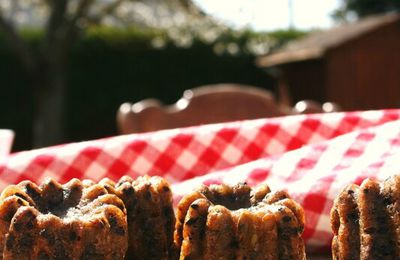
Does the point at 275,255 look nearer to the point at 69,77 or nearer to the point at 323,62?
the point at 323,62

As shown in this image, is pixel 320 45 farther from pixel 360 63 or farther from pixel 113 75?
pixel 113 75

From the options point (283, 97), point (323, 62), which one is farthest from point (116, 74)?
point (323, 62)

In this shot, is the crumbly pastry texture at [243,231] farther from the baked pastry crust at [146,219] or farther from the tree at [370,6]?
the tree at [370,6]

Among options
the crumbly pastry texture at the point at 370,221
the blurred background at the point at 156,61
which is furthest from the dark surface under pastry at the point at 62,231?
the blurred background at the point at 156,61

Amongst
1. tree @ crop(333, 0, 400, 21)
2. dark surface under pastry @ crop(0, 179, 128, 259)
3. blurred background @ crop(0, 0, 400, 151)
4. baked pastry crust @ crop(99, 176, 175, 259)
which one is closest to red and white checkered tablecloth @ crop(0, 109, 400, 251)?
baked pastry crust @ crop(99, 176, 175, 259)

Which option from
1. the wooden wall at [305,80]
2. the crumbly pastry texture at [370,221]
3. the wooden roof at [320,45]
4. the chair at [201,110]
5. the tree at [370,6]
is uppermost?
the tree at [370,6]

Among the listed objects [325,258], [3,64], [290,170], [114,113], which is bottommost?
[325,258]

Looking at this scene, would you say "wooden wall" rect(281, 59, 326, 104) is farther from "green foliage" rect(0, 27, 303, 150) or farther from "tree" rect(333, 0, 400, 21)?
"tree" rect(333, 0, 400, 21)
